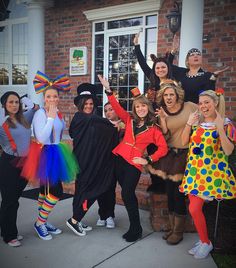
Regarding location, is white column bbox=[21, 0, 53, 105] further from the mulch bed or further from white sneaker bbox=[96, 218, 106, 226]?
the mulch bed

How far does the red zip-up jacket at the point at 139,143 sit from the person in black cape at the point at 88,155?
0.23 meters

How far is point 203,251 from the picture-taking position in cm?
314

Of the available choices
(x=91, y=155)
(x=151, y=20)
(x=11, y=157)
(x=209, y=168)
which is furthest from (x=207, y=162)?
(x=151, y=20)

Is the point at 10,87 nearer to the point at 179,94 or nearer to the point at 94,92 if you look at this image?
the point at 94,92

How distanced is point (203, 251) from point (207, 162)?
93 centimetres

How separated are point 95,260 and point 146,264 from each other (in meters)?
0.51

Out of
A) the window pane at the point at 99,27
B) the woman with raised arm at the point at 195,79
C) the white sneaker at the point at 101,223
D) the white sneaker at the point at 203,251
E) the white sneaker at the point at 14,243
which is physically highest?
the window pane at the point at 99,27

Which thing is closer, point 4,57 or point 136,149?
point 136,149

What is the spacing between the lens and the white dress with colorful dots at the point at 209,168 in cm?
302

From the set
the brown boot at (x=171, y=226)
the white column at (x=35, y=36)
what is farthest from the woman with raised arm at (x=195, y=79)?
the white column at (x=35, y=36)

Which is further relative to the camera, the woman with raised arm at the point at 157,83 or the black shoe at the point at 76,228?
the woman with raised arm at the point at 157,83

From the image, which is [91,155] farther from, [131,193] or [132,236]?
[132,236]

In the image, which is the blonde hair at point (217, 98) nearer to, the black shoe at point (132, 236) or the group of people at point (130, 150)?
the group of people at point (130, 150)

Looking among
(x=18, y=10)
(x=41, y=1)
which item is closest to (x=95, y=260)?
(x=41, y=1)
